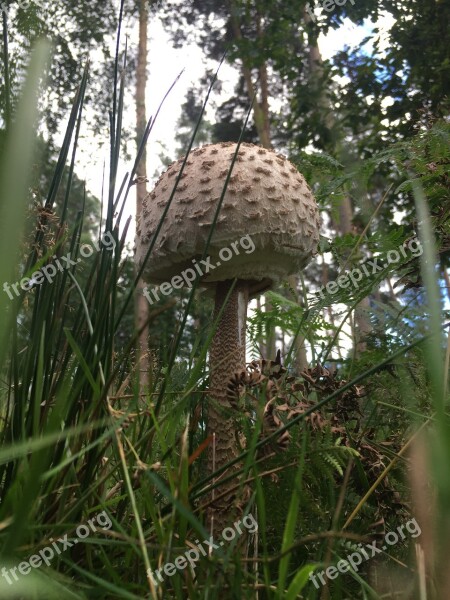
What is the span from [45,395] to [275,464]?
55 cm

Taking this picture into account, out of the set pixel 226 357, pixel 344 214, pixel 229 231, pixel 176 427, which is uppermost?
pixel 344 214

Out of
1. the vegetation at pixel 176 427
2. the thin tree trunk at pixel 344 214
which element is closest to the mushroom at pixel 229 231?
the vegetation at pixel 176 427

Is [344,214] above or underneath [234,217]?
above

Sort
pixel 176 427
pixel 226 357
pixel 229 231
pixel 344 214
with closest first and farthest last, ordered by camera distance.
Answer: pixel 176 427 → pixel 229 231 → pixel 226 357 → pixel 344 214

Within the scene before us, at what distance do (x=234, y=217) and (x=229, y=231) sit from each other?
53 mm

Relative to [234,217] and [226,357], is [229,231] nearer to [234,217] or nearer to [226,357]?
[234,217]

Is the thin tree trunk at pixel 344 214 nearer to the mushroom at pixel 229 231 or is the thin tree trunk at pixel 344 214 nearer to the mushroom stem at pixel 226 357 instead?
the mushroom at pixel 229 231

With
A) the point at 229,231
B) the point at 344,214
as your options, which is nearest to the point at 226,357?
the point at 229,231

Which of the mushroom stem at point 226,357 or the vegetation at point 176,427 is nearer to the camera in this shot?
the vegetation at point 176,427

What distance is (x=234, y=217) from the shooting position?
1.70 meters

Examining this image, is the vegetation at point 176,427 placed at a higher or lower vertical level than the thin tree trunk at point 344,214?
lower

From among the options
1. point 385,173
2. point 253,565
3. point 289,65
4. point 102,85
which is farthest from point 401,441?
point 102,85

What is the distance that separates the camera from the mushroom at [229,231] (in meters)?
1.71

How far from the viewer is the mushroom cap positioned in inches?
67.6
